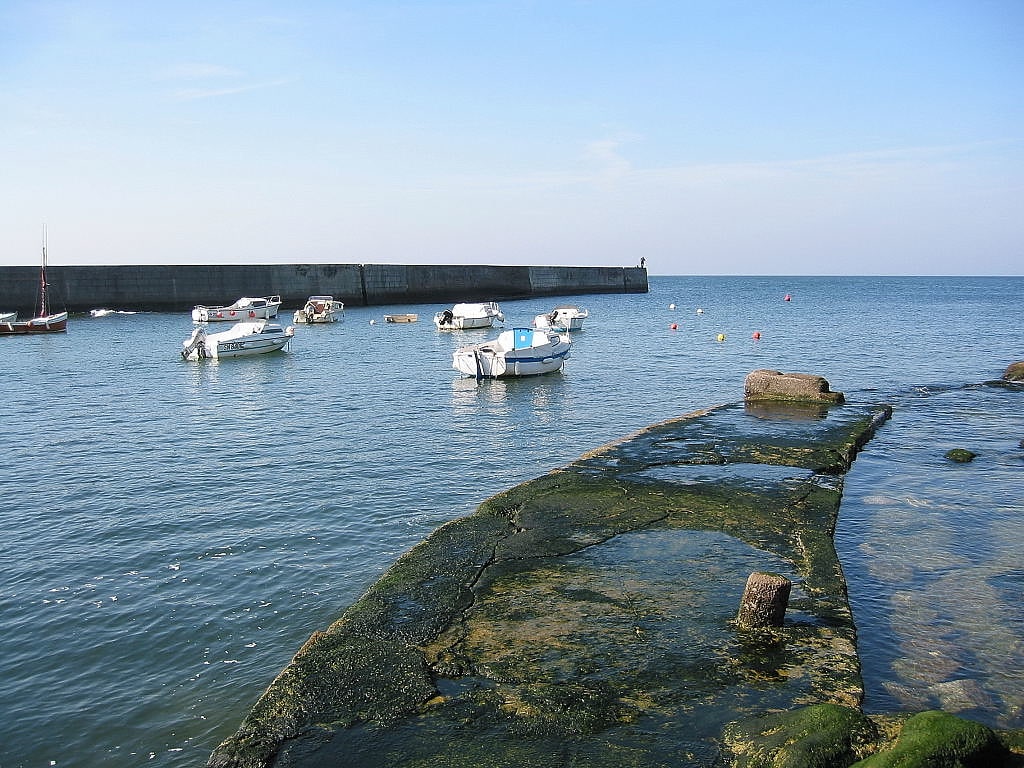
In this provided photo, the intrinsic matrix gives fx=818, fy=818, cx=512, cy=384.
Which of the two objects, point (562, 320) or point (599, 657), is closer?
point (599, 657)

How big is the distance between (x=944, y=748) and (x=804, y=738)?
2.66ft

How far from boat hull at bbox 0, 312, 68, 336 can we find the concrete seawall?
13.0 m

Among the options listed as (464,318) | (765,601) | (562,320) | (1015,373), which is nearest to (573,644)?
(765,601)

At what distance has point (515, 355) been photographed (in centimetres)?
2956

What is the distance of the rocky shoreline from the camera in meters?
5.43

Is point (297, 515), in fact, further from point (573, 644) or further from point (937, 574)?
point (937, 574)

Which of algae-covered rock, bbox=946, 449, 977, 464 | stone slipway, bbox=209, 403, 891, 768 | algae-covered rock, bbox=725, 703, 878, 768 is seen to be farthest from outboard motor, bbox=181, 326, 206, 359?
algae-covered rock, bbox=725, 703, 878, 768

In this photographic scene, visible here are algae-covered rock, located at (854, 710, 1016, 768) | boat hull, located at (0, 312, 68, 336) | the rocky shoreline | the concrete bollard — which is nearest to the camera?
algae-covered rock, located at (854, 710, 1016, 768)

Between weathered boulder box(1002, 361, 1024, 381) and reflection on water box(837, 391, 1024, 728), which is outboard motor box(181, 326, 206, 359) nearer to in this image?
reflection on water box(837, 391, 1024, 728)

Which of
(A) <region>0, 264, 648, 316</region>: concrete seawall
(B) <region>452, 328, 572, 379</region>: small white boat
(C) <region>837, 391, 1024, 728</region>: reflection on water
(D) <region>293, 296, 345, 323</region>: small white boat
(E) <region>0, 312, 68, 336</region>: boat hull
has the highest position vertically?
(A) <region>0, 264, 648, 316</region>: concrete seawall

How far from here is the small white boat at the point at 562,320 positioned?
4984cm

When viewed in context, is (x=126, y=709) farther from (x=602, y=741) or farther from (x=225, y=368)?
(x=225, y=368)

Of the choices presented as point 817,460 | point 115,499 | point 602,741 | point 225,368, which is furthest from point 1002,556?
point 225,368

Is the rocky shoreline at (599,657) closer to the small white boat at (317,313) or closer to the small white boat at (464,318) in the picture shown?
the small white boat at (464,318)
